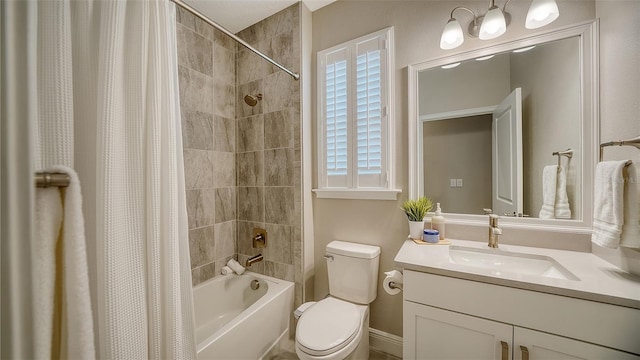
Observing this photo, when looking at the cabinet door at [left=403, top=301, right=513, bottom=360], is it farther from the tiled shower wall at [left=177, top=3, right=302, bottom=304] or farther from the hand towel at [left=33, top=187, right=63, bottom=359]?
the hand towel at [left=33, top=187, right=63, bottom=359]

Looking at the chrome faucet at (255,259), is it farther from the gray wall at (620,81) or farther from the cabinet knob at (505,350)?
the gray wall at (620,81)

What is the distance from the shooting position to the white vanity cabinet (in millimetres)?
745

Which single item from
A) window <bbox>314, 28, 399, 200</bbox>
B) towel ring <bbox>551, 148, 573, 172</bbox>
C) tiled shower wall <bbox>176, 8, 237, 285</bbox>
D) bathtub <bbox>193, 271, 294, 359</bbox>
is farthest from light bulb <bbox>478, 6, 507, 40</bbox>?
bathtub <bbox>193, 271, 294, 359</bbox>

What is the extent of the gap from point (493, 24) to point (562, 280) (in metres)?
1.23

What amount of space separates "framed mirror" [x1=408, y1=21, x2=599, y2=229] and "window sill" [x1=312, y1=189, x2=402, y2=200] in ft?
0.45

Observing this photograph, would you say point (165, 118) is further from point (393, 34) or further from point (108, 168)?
point (393, 34)

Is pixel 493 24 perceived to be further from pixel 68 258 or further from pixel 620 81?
pixel 68 258

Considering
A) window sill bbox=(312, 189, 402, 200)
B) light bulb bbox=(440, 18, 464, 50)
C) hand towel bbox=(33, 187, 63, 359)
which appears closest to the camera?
hand towel bbox=(33, 187, 63, 359)

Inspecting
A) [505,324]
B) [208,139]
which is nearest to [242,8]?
[208,139]

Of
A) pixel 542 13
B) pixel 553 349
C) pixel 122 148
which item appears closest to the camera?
pixel 122 148

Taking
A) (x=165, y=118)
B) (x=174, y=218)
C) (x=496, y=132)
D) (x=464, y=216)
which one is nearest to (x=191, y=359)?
(x=174, y=218)

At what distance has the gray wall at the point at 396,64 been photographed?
1.41 meters

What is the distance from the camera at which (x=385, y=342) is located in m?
1.57

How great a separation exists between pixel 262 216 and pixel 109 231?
137 cm
